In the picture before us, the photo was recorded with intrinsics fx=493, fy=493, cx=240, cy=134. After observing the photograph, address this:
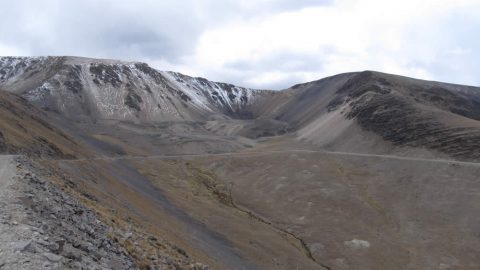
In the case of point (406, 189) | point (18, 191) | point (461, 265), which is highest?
point (18, 191)

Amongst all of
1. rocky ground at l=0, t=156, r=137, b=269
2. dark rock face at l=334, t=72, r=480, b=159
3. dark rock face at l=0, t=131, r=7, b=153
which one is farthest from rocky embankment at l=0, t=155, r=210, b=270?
dark rock face at l=334, t=72, r=480, b=159

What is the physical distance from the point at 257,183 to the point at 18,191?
255 ft

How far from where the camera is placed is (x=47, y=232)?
18828mm

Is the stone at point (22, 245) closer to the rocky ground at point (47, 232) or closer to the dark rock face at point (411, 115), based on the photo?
the rocky ground at point (47, 232)

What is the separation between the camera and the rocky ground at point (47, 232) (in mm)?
16453

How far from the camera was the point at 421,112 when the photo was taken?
136m

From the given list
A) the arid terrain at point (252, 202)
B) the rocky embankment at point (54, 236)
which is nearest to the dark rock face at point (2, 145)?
the arid terrain at point (252, 202)

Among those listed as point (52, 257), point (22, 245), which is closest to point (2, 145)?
point (22, 245)

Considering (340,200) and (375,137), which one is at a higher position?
(375,137)

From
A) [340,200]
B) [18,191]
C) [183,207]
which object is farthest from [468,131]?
[18,191]

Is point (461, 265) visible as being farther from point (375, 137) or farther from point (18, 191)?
point (375, 137)

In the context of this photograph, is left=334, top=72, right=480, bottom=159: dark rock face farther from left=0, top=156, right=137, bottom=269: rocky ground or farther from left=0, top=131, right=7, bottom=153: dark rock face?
left=0, top=156, right=137, bottom=269: rocky ground

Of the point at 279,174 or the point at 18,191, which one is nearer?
the point at 18,191

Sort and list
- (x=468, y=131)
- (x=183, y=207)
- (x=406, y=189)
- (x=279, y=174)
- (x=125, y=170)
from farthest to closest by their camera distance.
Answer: (x=468, y=131) < (x=279, y=174) < (x=406, y=189) < (x=125, y=170) < (x=183, y=207)
